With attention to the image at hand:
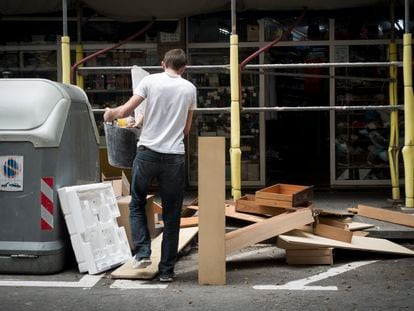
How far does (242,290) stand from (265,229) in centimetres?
94

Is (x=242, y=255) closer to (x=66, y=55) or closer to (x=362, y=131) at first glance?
(x=66, y=55)

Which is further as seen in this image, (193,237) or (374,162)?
(374,162)

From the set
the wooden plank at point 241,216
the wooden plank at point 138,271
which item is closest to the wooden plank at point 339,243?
the wooden plank at point 241,216

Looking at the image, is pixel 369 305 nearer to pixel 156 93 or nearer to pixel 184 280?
pixel 184 280

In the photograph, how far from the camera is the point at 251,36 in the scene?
386 inches

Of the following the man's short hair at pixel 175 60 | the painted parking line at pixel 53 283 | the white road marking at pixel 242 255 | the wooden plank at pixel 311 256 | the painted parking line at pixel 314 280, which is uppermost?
the man's short hair at pixel 175 60

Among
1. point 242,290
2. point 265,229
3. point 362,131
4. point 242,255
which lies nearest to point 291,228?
point 265,229

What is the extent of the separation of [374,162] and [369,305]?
5.58 metres

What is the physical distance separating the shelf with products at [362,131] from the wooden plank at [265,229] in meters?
4.12

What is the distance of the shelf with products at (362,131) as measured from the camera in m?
9.92

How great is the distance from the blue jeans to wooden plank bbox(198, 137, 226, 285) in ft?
0.66

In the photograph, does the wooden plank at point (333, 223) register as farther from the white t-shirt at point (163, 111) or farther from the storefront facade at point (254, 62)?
the storefront facade at point (254, 62)

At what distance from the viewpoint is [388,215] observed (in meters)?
7.21

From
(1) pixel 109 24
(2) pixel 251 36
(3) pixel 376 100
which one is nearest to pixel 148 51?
(1) pixel 109 24
